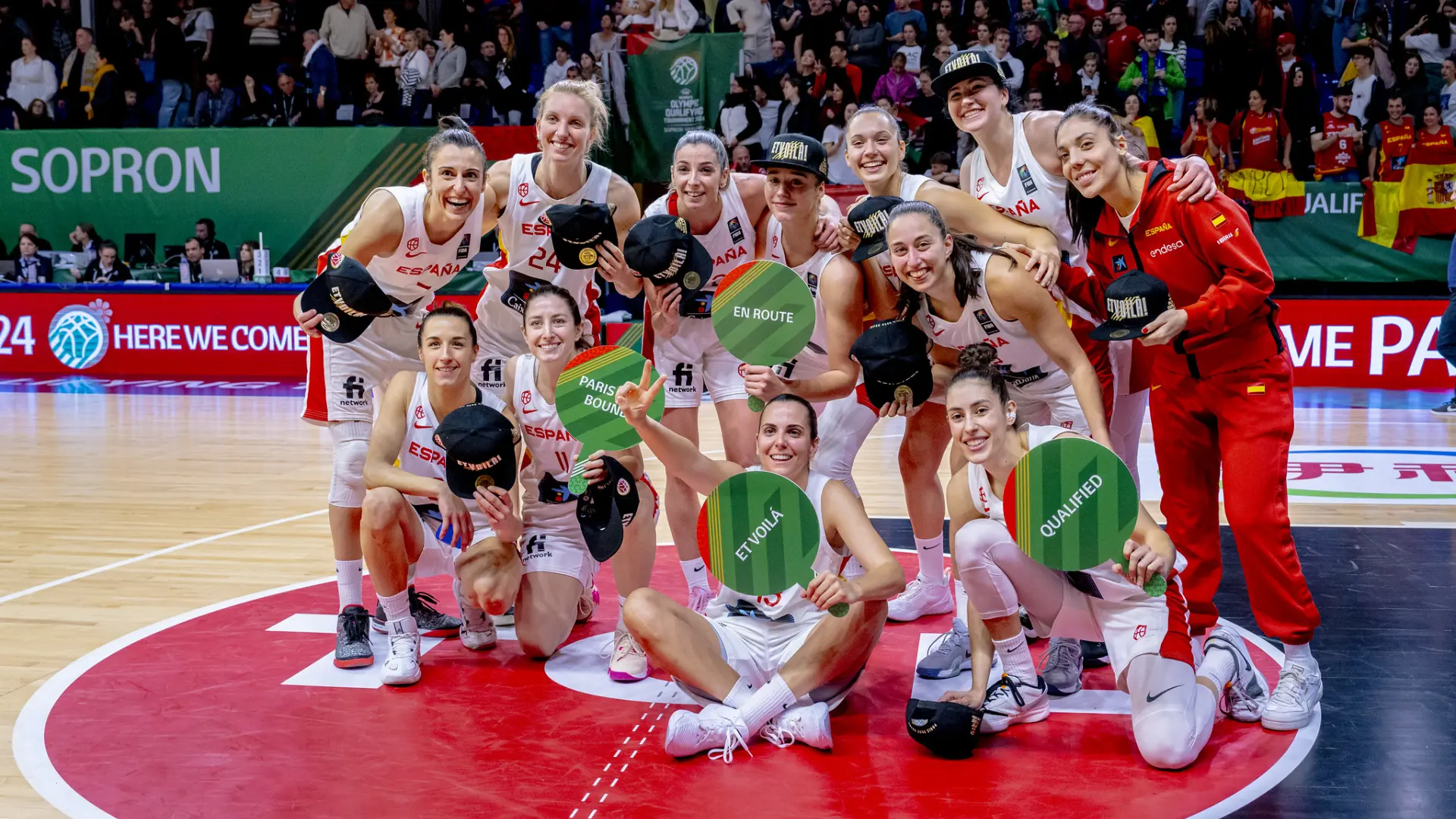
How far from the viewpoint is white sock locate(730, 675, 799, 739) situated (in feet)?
13.1

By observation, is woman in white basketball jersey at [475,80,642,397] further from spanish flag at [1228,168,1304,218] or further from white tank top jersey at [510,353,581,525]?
spanish flag at [1228,168,1304,218]

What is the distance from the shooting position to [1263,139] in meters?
12.7

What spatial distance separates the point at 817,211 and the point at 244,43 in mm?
13861

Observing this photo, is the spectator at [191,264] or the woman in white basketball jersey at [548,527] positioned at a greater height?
the spectator at [191,264]

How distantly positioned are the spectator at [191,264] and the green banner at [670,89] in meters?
4.87

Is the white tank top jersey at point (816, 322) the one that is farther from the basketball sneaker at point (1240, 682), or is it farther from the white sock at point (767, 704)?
the basketball sneaker at point (1240, 682)

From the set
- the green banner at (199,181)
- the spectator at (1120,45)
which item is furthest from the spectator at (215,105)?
the spectator at (1120,45)

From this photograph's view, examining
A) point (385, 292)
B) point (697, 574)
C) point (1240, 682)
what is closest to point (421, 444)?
point (385, 292)

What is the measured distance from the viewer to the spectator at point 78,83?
1594 centimetres

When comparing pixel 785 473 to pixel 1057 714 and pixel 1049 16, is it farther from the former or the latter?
pixel 1049 16

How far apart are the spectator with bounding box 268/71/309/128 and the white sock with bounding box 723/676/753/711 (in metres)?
13.0

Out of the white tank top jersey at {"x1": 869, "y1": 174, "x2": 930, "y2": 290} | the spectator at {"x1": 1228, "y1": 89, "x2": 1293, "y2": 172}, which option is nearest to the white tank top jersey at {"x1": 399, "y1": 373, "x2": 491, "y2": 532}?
the white tank top jersey at {"x1": 869, "y1": 174, "x2": 930, "y2": 290}

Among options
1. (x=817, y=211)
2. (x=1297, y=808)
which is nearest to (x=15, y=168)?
(x=817, y=211)

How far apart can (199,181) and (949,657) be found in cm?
1268
